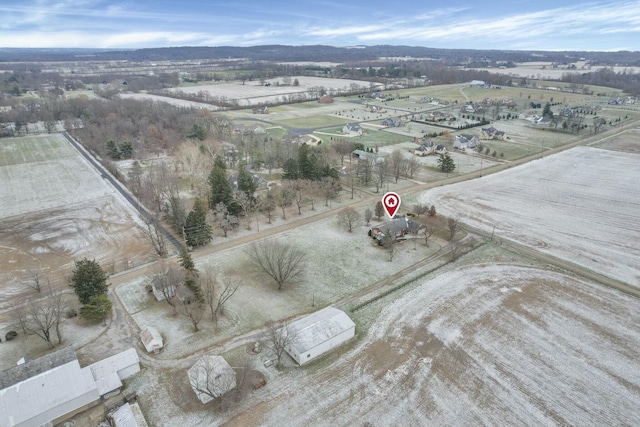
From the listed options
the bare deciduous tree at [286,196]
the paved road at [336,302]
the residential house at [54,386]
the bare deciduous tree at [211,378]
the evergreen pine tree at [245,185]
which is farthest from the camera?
the bare deciduous tree at [286,196]

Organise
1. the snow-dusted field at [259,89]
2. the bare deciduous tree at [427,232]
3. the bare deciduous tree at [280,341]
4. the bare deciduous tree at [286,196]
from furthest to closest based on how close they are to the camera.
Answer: the snow-dusted field at [259,89]
the bare deciduous tree at [286,196]
the bare deciduous tree at [427,232]
the bare deciduous tree at [280,341]

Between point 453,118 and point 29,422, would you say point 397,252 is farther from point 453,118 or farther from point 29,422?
point 453,118

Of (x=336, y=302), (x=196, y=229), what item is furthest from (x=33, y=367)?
(x=336, y=302)

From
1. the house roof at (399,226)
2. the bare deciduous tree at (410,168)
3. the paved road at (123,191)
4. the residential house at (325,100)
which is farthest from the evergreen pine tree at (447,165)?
the residential house at (325,100)

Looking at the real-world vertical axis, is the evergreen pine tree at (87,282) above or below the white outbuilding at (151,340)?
above

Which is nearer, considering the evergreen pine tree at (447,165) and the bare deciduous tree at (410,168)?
the bare deciduous tree at (410,168)

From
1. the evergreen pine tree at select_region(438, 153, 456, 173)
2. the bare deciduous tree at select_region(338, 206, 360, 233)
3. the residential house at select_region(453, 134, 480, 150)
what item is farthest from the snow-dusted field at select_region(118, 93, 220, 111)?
the bare deciduous tree at select_region(338, 206, 360, 233)

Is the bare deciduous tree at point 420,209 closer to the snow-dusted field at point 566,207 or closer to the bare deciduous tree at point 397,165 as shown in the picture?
the snow-dusted field at point 566,207

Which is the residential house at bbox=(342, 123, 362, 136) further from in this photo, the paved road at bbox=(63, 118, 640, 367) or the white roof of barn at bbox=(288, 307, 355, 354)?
the white roof of barn at bbox=(288, 307, 355, 354)
